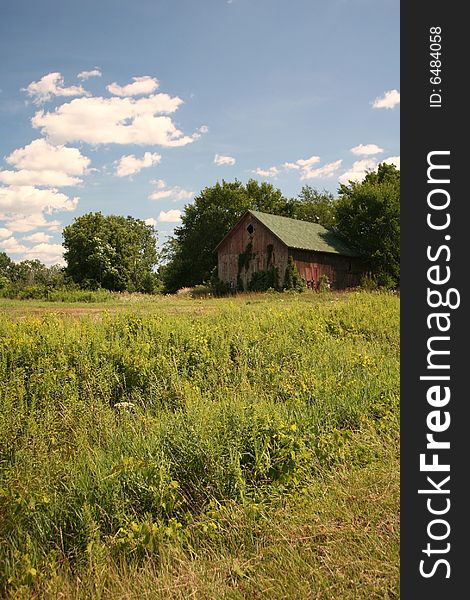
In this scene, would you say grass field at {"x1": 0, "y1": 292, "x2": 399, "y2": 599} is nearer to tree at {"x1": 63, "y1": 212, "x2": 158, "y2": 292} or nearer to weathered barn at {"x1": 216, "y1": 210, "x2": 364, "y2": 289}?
weathered barn at {"x1": 216, "y1": 210, "x2": 364, "y2": 289}

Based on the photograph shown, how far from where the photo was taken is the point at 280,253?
32.9 meters

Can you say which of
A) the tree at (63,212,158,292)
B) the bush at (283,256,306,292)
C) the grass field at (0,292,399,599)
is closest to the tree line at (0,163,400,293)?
the tree at (63,212,158,292)

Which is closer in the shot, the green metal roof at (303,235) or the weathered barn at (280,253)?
the weathered barn at (280,253)

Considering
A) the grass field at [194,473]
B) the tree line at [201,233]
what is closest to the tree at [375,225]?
the tree line at [201,233]

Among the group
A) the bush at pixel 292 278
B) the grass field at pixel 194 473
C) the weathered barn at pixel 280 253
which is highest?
the weathered barn at pixel 280 253

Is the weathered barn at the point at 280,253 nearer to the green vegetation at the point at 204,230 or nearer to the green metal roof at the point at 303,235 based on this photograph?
the green metal roof at the point at 303,235

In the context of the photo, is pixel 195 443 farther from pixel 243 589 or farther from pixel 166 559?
pixel 243 589

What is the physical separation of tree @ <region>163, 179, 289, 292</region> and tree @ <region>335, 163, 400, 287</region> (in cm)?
1424

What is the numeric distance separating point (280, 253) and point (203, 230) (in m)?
19.7

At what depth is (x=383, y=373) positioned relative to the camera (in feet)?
24.6

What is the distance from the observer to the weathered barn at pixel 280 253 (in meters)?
33.2

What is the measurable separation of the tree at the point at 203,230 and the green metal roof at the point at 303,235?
42.7 ft

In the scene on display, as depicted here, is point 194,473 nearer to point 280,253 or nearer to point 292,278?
point 292,278

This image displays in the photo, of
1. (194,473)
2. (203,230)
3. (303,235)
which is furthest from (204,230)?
(194,473)
